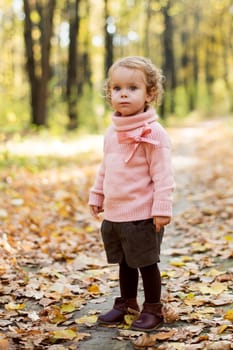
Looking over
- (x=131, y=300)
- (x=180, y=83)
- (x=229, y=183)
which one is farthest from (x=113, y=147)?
(x=180, y=83)

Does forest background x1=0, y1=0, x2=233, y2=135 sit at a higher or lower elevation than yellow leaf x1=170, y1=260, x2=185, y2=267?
higher

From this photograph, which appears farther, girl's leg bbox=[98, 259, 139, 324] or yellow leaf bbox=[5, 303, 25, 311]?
yellow leaf bbox=[5, 303, 25, 311]

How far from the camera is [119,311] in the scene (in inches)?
155

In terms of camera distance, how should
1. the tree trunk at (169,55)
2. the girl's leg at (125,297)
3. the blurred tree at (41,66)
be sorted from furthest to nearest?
the tree trunk at (169,55)
the blurred tree at (41,66)
the girl's leg at (125,297)

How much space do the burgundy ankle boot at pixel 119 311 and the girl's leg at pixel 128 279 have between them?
4cm

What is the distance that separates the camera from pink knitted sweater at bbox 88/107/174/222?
12.0ft

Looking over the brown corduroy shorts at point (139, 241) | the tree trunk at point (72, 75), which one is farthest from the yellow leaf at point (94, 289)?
the tree trunk at point (72, 75)

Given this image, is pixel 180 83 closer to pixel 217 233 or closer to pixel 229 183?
pixel 229 183

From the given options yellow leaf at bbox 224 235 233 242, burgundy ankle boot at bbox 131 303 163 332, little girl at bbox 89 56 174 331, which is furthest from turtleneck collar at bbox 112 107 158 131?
yellow leaf at bbox 224 235 233 242

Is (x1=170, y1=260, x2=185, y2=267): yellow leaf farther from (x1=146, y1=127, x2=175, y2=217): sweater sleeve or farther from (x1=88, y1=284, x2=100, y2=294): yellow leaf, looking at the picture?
(x1=146, y1=127, x2=175, y2=217): sweater sleeve

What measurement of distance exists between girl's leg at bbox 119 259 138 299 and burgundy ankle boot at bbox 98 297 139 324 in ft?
0.14

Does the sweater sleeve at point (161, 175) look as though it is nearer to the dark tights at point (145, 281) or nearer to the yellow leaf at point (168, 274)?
the dark tights at point (145, 281)

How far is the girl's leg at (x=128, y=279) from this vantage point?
394 cm

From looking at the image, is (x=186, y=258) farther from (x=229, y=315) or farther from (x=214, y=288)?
(x=229, y=315)
